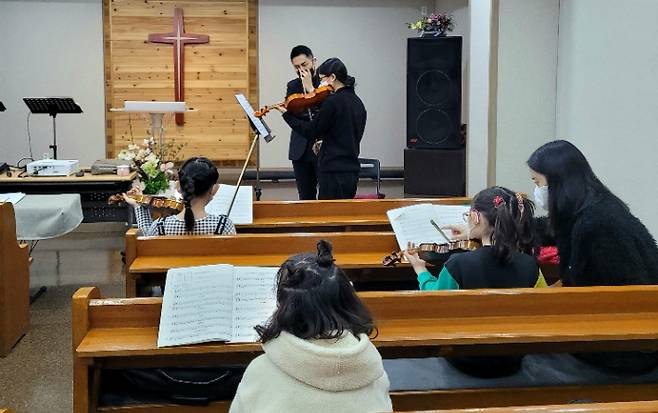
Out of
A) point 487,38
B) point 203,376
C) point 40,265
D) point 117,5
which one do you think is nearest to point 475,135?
point 487,38

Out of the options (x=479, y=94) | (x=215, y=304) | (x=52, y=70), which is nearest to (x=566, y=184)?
(x=215, y=304)

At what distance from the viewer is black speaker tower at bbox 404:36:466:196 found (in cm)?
863

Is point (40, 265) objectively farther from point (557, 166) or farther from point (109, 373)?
point (557, 166)

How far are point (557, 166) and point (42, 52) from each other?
7.92 m

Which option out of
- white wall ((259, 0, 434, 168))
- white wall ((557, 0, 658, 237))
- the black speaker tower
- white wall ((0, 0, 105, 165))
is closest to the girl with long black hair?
white wall ((557, 0, 658, 237))

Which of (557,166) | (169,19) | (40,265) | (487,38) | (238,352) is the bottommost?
(40,265)

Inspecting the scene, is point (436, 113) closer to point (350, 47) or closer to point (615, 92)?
point (350, 47)

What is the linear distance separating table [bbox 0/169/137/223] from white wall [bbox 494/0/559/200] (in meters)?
3.01

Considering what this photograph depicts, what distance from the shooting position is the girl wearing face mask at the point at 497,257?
8.36 feet

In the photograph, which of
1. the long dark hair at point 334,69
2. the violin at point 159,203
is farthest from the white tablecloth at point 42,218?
the long dark hair at point 334,69

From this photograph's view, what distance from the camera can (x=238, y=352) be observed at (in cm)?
221

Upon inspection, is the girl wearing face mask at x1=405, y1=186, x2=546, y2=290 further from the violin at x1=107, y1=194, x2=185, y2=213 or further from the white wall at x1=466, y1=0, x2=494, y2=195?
the white wall at x1=466, y1=0, x2=494, y2=195

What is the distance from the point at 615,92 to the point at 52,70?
6.93m

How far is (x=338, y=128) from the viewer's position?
5020 millimetres
